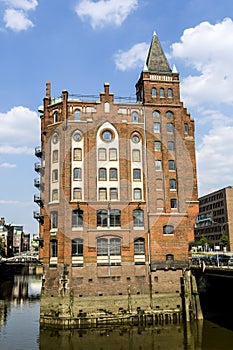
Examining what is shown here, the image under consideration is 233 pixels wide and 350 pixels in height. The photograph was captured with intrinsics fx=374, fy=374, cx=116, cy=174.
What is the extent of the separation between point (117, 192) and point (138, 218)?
13.8 feet

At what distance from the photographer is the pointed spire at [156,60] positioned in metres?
52.0

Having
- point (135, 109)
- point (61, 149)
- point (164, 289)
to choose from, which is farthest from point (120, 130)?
point (164, 289)

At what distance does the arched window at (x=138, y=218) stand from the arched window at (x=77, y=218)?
6.68m

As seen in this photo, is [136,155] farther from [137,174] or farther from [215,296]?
[215,296]

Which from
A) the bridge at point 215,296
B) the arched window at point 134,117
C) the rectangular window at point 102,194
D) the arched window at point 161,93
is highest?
the arched window at point 161,93

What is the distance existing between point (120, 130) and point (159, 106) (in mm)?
6352

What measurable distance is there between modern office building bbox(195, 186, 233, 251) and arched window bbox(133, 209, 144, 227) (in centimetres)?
6763

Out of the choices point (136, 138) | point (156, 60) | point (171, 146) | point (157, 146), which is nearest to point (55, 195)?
point (136, 138)

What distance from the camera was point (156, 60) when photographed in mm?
52781

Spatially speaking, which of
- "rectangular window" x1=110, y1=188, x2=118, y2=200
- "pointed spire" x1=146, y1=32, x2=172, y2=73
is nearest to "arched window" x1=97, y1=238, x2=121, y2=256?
"rectangular window" x1=110, y1=188, x2=118, y2=200

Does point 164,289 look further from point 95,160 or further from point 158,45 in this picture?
point 158,45

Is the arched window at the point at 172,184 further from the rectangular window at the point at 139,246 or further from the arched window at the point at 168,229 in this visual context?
the rectangular window at the point at 139,246

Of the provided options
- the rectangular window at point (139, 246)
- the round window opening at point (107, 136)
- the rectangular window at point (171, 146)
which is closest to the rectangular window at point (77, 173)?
the round window opening at point (107, 136)

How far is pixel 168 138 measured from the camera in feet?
163
